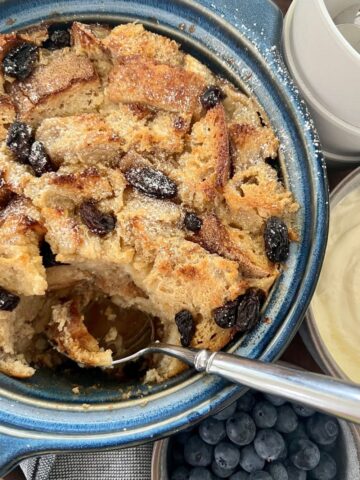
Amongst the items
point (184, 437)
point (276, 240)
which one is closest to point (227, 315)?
point (276, 240)

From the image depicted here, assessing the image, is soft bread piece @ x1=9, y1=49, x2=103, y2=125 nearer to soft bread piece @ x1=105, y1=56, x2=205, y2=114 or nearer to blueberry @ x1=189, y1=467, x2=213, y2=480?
soft bread piece @ x1=105, y1=56, x2=205, y2=114

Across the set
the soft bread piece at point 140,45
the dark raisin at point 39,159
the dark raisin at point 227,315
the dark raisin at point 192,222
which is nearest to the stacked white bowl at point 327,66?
the soft bread piece at point 140,45

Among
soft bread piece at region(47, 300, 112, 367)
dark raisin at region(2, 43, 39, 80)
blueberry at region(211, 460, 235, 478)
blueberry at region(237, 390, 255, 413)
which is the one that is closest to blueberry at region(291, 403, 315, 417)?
blueberry at region(237, 390, 255, 413)

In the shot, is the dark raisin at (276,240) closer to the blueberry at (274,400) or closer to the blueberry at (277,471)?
the blueberry at (274,400)

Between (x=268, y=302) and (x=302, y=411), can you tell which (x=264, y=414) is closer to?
(x=302, y=411)

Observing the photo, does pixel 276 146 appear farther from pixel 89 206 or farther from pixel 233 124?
pixel 89 206

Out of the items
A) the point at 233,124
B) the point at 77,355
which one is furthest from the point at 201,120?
the point at 77,355
